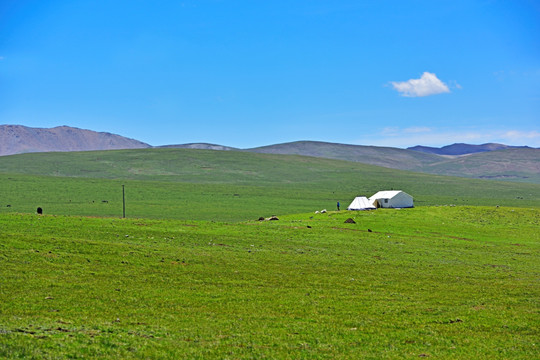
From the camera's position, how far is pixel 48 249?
102 ft

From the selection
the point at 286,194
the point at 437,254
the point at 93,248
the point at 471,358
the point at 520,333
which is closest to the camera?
the point at 471,358

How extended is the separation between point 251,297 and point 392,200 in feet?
231

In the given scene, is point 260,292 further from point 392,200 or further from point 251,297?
point 392,200

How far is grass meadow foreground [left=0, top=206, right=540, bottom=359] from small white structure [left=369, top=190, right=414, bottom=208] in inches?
1598

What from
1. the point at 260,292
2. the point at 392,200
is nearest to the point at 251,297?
the point at 260,292

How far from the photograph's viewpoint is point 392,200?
295 ft

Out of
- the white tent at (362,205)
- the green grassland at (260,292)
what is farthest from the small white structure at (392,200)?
the green grassland at (260,292)

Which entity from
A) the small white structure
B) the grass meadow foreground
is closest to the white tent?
the small white structure

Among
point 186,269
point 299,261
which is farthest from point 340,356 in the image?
point 299,261

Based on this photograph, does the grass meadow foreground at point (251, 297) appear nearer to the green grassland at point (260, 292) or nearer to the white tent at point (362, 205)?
the green grassland at point (260, 292)

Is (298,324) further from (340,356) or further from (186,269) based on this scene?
(186,269)

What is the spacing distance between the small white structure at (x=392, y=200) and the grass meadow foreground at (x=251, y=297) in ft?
133

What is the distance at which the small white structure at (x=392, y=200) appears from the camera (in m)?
90.0

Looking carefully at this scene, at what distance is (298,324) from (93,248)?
19.0m
